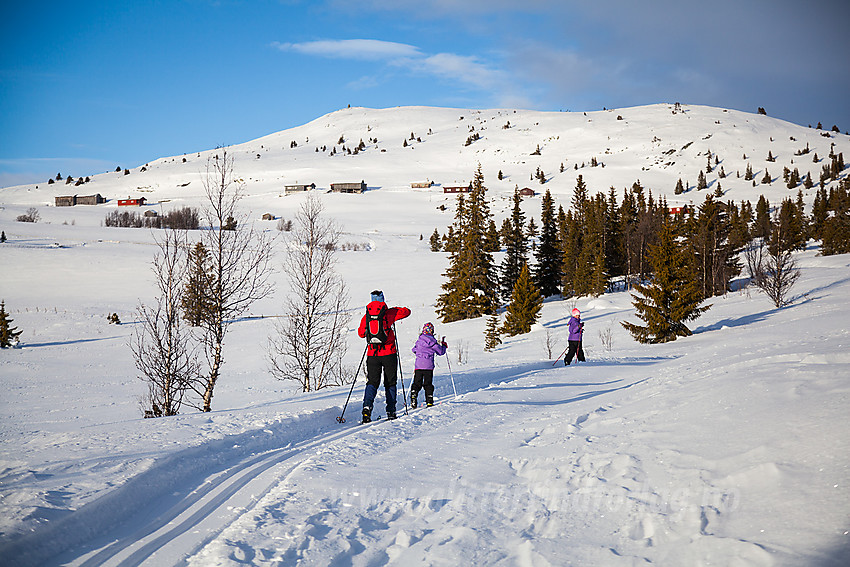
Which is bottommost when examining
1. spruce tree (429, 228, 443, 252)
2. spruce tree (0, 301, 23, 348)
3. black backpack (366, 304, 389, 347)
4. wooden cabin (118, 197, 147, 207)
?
spruce tree (0, 301, 23, 348)

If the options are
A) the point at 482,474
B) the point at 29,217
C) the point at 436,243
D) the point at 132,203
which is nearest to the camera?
the point at 482,474

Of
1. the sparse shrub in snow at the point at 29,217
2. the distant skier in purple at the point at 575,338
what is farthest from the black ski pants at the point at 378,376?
the sparse shrub in snow at the point at 29,217

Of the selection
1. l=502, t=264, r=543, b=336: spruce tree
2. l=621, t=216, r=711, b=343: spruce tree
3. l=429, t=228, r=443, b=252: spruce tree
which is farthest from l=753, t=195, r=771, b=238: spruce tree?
l=621, t=216, r=711, b=343: spruce tree

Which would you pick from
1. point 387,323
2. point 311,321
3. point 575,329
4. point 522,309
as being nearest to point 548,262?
point 522,309

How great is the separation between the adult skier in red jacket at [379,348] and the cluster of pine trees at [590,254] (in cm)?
1595

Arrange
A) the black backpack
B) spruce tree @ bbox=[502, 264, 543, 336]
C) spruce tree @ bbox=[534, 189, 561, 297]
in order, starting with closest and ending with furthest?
the black backpack, spruce tree @ bbox=[502, 264, 543, 336], spruce tree @ bbox=[534, 189, 561, 297]

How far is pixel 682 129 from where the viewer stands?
486 ft

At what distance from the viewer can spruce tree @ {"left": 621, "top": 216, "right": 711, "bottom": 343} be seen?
20.8 m

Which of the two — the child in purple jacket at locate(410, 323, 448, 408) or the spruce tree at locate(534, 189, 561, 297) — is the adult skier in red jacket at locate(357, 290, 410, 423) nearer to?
the child in purple jacket at locate(410, 323, 448, 408)

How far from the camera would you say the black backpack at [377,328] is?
28.0ft

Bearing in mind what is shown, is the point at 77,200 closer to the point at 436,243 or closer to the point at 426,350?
the point at 436,243

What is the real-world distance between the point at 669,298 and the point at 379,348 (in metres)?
16.8

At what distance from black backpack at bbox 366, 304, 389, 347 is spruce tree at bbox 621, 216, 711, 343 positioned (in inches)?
612

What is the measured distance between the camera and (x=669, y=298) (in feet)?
69.5
